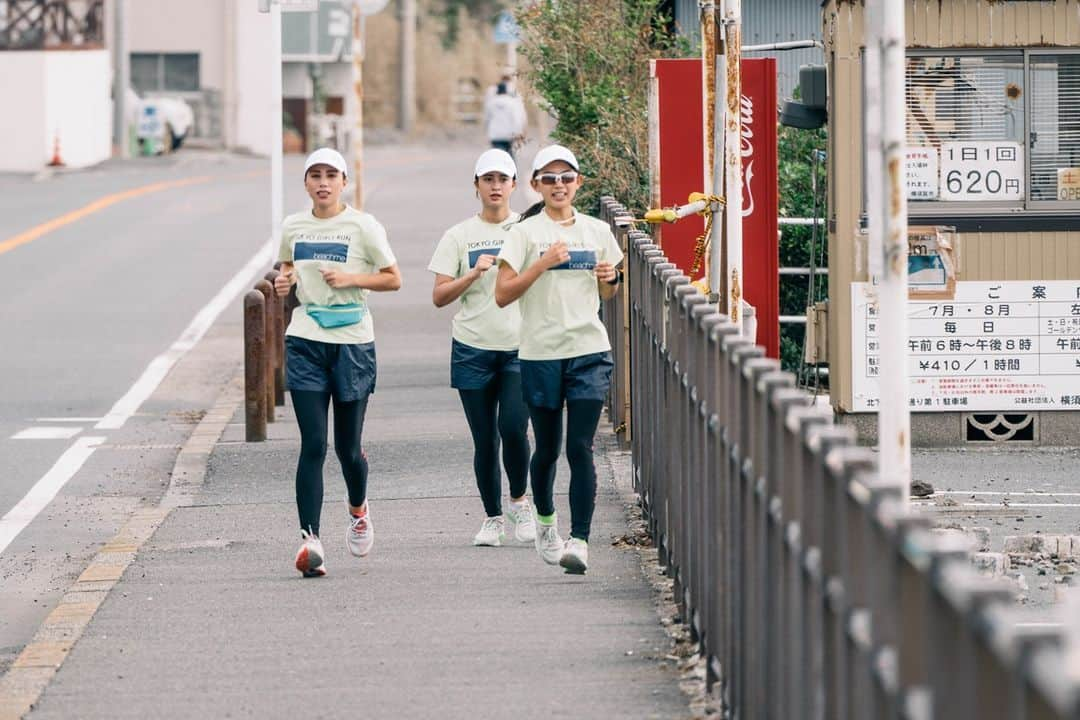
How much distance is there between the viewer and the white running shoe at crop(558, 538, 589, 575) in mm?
8305

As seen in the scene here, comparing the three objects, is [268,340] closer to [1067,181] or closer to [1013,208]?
[1013,208]

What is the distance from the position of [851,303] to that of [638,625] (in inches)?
194

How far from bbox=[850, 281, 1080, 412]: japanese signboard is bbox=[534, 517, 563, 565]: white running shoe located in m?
3.90

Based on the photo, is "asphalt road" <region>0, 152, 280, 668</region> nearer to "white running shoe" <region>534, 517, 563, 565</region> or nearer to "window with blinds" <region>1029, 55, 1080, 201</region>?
"white running shoe" <region>534, 517, 563, 565</region>

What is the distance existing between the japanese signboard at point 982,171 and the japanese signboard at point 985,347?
0.50 m

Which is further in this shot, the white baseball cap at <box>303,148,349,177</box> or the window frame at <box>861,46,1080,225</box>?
the window frame at <box>861,46,1080,225</box>

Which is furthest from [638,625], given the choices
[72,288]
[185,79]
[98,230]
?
[185,79]

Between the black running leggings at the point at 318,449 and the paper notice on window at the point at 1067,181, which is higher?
the paper notice on window at the point at 1067,181

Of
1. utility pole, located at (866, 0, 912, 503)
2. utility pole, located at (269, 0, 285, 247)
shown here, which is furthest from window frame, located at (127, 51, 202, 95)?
utility pole, located at (866, 0, 912, 503)

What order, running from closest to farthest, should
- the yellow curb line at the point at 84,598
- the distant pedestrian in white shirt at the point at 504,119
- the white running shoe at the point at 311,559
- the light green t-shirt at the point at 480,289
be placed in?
the yellow curb line at the point at 84,598
the white running shoe at the point at 311,559
the light green t-shirt at the point at 480,289
the distant pedestrian in white shirt at the point at 504,119

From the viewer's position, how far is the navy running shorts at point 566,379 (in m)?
8.27

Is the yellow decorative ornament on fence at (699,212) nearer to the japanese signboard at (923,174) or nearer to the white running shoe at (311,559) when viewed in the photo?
the japanese signboard at (923,174)

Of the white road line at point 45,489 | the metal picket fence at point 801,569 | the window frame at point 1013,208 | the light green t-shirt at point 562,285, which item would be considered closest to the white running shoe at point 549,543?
the metal picket fence at point 801,569

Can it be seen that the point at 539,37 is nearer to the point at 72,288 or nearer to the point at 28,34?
the point at 72,288
